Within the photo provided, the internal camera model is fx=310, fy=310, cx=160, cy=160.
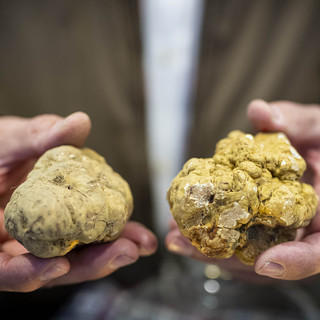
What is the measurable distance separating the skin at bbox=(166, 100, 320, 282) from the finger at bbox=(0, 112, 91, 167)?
0.52m

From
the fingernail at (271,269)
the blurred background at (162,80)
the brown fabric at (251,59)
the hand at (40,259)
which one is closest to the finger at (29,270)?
the hand at (40,259)

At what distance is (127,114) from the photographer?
175cm

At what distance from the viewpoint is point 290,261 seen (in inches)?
33.6

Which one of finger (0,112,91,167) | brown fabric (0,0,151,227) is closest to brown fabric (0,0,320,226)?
brown fabric (0,0,151,227)

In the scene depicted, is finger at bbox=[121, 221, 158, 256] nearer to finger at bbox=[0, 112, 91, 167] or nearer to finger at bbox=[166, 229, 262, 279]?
finger at bbox=[166, 229, 262, 279]

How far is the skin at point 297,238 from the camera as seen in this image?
860 mm

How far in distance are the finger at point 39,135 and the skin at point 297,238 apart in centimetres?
52

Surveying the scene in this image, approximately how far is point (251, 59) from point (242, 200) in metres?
1.06

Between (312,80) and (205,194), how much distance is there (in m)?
1.23

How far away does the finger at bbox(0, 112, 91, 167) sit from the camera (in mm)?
1059

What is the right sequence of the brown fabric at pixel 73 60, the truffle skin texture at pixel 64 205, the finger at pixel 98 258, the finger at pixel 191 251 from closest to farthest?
the truffle skin texture at pixel 64 205 < the finger at pixel 98 258 < the finger at pixel 191 251 < the brown fabric at pixel 73 60

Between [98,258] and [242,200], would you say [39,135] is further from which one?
[242,200]

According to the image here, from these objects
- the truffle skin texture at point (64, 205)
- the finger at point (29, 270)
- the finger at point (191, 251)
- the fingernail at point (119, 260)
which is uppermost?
the truffle skin texture at point (64, 205)

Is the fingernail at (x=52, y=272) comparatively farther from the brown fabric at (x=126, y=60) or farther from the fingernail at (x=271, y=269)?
the brown fabric at (x=126, y=60)
